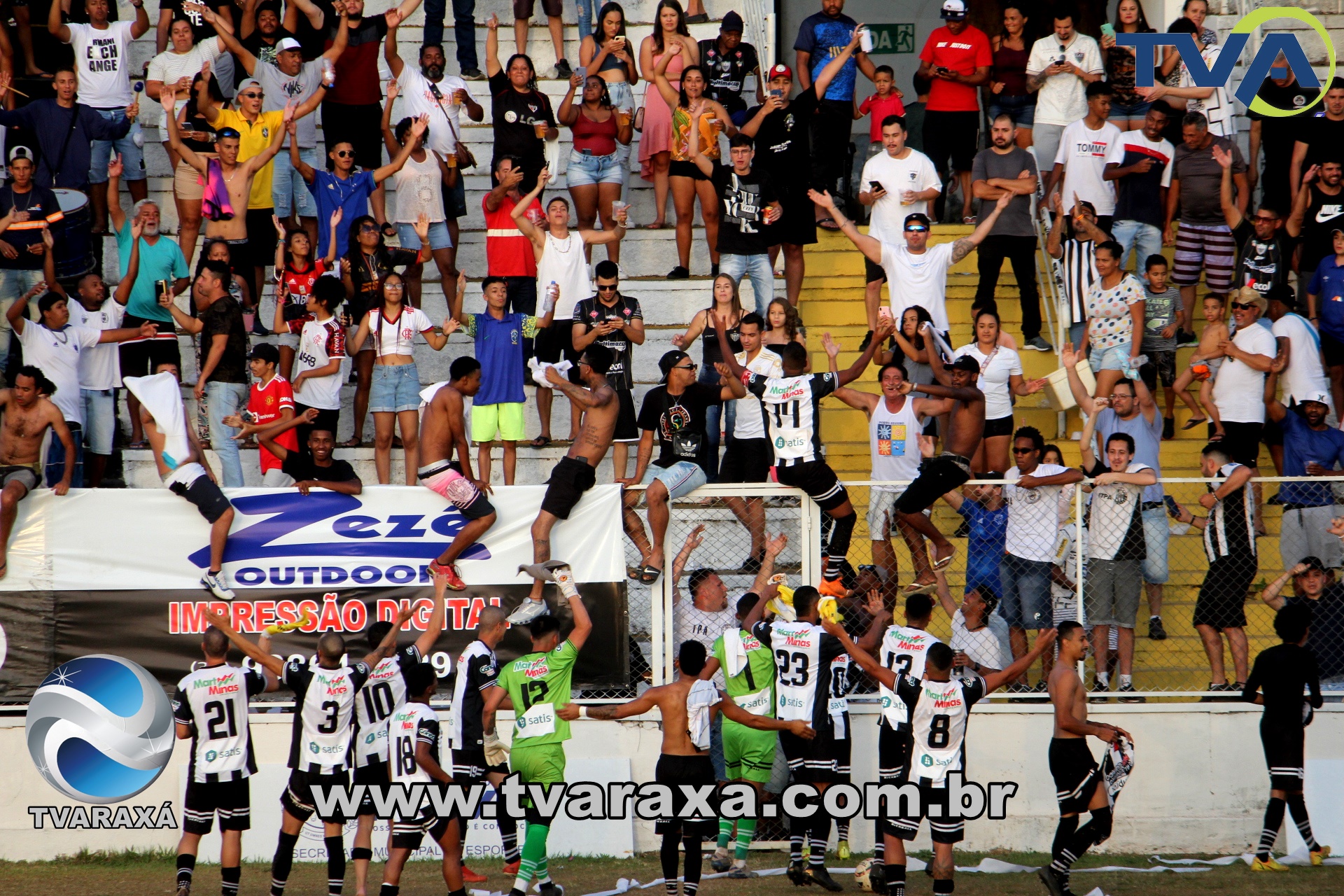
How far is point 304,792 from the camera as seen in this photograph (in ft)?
34.1

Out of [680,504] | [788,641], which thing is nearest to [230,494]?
[680,504]

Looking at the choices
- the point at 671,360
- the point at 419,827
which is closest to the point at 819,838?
the point at 419,827

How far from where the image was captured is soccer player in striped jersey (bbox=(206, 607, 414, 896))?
10.3m

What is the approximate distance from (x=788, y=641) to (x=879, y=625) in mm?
704

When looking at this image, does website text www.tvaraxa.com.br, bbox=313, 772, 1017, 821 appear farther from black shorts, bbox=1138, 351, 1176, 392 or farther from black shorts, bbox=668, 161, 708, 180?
black shorts, bbox=668, 161, 708, 180

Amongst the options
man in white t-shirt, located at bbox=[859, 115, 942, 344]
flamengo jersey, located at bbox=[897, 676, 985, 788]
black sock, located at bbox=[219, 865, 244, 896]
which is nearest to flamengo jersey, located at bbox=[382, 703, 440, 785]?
black sock, located at bbox=[219, 865, 244, 896]

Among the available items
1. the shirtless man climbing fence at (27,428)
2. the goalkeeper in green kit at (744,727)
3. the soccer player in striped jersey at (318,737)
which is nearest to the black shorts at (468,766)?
the soccer player in striped jersey at (318,737)

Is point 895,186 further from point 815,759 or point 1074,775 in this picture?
point 1074,775

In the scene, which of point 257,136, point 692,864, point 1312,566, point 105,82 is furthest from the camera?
point 105,82

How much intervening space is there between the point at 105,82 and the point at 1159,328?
11.2 metres

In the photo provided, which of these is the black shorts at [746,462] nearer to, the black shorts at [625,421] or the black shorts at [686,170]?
the black shorts at [625,421]

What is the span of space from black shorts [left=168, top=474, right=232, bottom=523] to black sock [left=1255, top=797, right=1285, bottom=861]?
27.8 ft

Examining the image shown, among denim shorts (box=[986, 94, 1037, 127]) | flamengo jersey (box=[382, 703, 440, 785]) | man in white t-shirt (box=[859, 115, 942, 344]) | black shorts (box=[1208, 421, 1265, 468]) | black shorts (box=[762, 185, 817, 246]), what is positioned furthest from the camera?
denim shorts (box=[986, 94, 1037, 127])

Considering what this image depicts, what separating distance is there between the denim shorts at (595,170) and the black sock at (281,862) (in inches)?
299
